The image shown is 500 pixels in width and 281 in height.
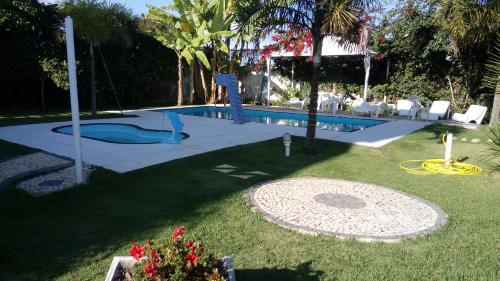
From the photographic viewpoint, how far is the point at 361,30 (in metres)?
7.45

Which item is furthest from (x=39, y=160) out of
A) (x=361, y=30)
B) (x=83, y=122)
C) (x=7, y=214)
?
(x=361, y=30)

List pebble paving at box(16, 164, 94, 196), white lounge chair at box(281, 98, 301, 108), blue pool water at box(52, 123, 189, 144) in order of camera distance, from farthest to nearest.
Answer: white lounge chair at box(281, 98, 301, 108) → blue pool water at box(52, 123, 189, 144) → pebble paving at box(16, 164, 94, 196)

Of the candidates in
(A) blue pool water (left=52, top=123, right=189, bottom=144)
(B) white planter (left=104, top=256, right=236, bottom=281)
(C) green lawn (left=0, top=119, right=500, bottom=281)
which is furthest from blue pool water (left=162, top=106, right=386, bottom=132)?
(B) white planter (left=104, top=256, right=236, bottom=281)

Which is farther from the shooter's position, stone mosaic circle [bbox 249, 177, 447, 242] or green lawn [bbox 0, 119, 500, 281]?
stone mosaic circle [bbox 249, 177, 447, 242]

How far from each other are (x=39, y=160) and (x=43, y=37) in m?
10.1

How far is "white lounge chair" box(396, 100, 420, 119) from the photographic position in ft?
50.0

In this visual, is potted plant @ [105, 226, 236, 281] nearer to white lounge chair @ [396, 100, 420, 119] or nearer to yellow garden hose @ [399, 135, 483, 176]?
yellow garden hose @ [399, 135, 483, 176]

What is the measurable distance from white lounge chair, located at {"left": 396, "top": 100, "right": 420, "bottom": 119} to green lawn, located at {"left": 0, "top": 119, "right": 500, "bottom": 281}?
9.03 metres

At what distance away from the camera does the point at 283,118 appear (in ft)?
57.3

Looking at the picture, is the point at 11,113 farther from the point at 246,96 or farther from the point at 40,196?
the point at 246,96

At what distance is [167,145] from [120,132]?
160 inches

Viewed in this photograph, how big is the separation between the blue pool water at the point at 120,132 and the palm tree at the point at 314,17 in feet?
16.9

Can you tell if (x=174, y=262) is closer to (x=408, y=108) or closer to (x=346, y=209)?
(x=346, y=209)

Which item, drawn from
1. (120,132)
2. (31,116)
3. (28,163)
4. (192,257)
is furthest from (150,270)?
(31,116)
